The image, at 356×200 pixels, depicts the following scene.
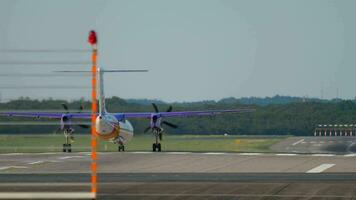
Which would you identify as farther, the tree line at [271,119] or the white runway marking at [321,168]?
the tree line at [271,119]

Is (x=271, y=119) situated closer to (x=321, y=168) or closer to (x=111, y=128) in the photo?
(x=111, y=128)

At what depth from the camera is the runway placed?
89.6 ft

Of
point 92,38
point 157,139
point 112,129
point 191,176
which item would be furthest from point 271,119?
point 92,38

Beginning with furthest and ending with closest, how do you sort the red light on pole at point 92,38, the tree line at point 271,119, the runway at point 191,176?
the tree line at point 271,119, the runway at point 191,176, the red light on pole at point 92,38

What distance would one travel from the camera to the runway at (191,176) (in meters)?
27.3

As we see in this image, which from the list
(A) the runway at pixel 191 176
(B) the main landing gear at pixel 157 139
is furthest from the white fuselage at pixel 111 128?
(A) the runway at pixel 191 176

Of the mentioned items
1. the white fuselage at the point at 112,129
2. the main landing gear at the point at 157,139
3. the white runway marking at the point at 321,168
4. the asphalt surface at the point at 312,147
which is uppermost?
the white fuselage at the point at 112,129

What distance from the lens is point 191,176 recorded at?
36.2m

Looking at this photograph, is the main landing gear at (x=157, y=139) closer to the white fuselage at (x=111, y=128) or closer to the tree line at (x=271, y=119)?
the white fuselage at (x=111, y=128)

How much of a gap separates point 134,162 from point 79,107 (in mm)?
31411

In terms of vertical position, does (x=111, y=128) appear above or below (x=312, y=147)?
above

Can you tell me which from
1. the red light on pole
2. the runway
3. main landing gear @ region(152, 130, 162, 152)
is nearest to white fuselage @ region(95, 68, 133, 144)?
main landing gear @ region(152, 130, 162, 152)

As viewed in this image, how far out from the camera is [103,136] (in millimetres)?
57031

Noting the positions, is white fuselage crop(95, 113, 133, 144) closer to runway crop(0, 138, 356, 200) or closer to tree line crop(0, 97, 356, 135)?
runway crop(0, 138, 356, 200)
